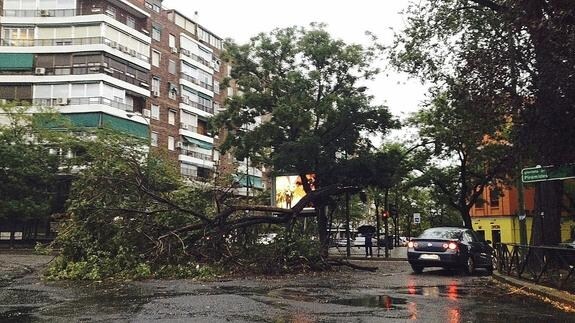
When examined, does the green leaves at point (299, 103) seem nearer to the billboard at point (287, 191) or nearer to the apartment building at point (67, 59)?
the billboard at point (287, 191)

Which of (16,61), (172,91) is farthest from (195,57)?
(16,61)

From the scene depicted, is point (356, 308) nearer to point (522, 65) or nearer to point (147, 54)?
point (522, 65)

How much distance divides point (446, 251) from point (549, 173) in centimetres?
561

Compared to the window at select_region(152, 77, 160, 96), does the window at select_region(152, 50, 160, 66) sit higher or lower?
higher

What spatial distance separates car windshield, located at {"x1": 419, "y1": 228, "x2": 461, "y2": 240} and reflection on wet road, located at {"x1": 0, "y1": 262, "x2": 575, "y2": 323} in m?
3.06

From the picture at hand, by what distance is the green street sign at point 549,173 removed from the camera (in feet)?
41.5

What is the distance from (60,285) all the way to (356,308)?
27.8 ft

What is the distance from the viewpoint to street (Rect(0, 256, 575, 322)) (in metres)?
9.00

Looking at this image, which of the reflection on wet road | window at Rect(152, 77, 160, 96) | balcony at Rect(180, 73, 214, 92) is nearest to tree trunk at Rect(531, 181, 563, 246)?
the reflection on wet road

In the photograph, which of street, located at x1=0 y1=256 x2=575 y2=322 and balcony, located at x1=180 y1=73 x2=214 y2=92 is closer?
street, located at x1=0 y1=256 x2=575 y2=322

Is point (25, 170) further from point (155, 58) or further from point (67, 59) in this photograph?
point (155, 58)

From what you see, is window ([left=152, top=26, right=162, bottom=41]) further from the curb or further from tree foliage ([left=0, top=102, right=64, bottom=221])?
the curb

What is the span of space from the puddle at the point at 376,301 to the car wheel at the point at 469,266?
7.68m

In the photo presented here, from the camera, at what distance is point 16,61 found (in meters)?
49.9
